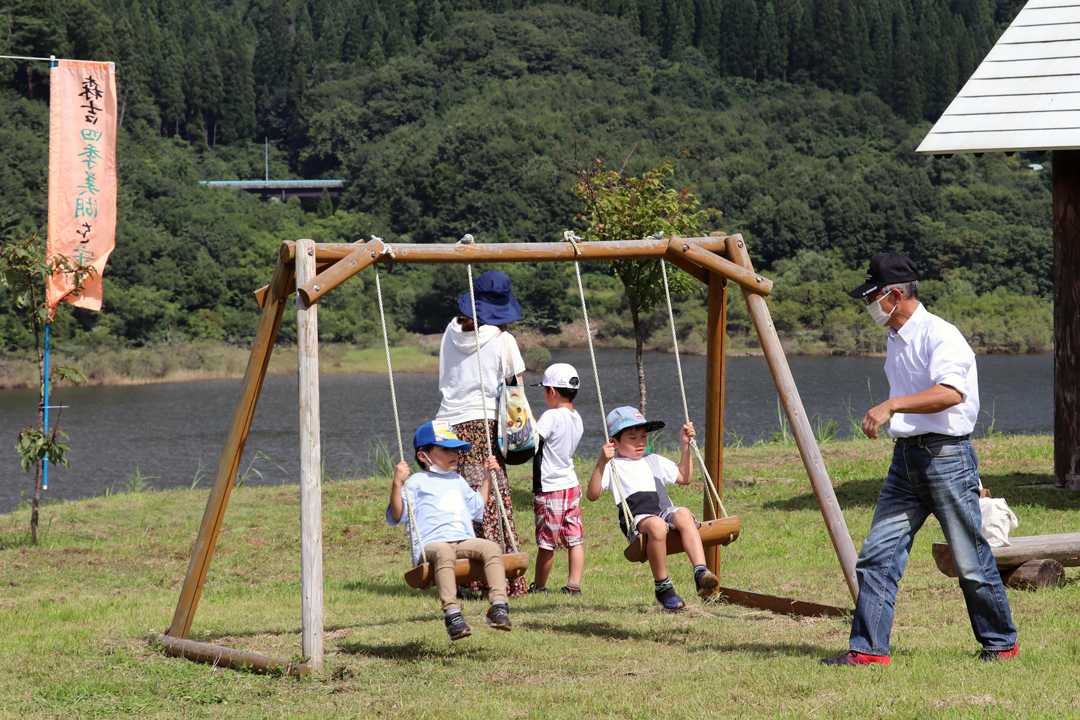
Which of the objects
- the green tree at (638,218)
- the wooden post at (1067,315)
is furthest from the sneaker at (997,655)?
the green tree at (638,218)

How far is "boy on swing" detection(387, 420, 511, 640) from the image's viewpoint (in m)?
5.43

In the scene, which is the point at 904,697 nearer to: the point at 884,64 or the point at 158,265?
the point at 158,265

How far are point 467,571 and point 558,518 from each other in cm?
157

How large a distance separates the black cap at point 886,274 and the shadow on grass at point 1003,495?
4.70m

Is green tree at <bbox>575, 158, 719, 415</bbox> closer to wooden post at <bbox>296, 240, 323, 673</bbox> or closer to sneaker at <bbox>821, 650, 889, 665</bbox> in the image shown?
wooden post at <bbox>296, 240, 323, 673</bbox>

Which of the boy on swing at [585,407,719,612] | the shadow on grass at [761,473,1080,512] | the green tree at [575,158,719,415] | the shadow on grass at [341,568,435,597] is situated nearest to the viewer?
the boy on swing at [585,407,719,612]

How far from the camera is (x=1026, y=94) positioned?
33.3 ft

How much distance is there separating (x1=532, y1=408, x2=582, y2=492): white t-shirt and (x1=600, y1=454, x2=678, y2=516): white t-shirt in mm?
528

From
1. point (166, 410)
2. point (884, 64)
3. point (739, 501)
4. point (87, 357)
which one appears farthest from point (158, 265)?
point (884, 64)

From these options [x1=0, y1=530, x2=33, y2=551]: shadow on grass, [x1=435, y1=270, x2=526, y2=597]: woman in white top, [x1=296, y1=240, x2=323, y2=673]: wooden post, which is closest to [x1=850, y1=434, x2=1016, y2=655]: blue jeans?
[x1=296, y1=240, x2=323, y2=673]: wooden post

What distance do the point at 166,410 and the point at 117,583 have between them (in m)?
35.3

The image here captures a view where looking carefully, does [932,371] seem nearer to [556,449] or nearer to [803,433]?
[803,433]

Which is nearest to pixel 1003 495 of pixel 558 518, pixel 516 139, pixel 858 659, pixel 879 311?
pixel 558 518

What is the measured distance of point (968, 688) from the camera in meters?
4.41
